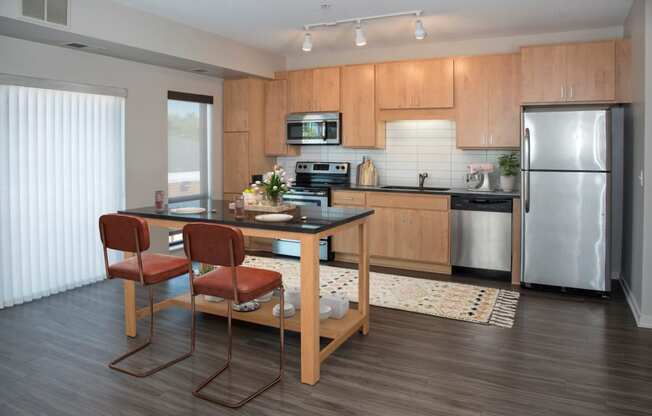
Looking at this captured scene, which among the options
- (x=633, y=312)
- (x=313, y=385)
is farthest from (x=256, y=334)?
(x=633, y=312)

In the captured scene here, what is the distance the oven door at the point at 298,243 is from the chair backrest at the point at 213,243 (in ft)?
10.6

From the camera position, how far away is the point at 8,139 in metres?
4.30

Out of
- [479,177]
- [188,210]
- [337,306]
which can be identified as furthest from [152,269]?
[479,177]

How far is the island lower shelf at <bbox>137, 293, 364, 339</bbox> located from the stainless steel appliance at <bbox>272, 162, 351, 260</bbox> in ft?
7.47

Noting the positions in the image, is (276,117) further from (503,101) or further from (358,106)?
(503,101)

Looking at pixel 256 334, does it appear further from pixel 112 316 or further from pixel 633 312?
pixel 633 312

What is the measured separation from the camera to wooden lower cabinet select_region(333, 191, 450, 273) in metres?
5.64

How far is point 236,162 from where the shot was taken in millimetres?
6762

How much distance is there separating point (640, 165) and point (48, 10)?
500 centimetres

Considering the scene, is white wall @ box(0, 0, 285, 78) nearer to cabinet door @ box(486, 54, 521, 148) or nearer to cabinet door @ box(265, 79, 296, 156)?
cabinet door @ box(265, 79, 296, 156)

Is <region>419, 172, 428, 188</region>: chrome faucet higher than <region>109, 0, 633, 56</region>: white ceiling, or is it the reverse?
<region>109, 0, 633, 56</region>: white ceiling

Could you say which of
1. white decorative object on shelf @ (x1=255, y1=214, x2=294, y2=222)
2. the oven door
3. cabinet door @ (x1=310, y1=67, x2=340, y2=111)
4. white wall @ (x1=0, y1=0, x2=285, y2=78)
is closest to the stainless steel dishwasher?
the oven door

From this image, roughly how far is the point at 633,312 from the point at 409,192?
8.27 feet

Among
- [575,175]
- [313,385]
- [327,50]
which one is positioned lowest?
[313,385]
